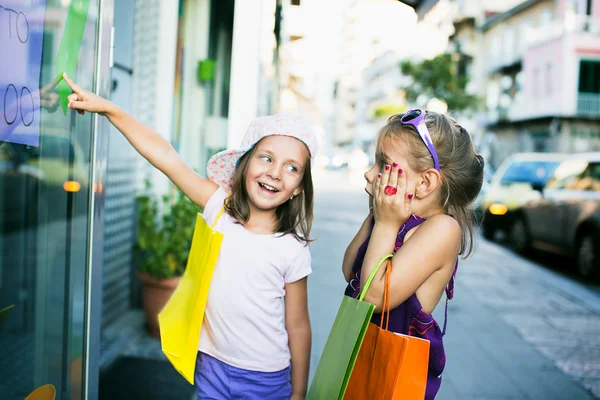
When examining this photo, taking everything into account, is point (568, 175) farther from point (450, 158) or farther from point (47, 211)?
point (47, 211)

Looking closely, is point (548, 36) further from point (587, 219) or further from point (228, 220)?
point (228, 220)

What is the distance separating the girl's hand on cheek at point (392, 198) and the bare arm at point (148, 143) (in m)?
0.74

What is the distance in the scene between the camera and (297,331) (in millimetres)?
2111

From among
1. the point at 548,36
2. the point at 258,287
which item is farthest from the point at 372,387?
the point at 548,36

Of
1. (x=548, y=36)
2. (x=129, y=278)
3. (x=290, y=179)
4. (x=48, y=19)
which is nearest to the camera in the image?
(x=48, y=19)

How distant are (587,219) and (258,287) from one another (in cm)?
698

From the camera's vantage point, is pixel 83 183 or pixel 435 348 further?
pixel 83 183

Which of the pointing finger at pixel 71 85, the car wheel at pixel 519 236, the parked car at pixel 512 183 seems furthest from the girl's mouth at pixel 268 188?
the parked car at pixel 512 183

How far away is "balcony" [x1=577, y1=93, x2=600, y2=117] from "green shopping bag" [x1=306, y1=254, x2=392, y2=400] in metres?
31.4

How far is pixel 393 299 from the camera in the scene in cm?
165

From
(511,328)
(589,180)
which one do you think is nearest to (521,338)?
(511,328)

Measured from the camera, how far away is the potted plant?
4.41 m

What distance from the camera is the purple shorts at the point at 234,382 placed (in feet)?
6.69

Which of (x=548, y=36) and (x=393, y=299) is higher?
(x=548, y=36)
